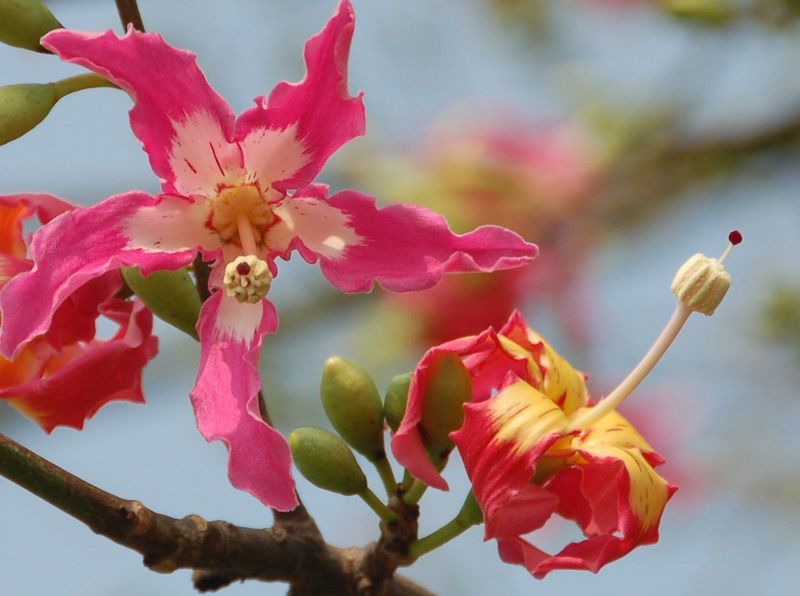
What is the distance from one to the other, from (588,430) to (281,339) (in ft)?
9.38

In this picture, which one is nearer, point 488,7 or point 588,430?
point 588,430

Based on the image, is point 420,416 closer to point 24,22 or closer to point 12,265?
point 12,265

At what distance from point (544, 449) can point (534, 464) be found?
0.02 m

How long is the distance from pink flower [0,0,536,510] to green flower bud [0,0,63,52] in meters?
0.13

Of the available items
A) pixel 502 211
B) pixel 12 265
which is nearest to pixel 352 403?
pixel 12 265

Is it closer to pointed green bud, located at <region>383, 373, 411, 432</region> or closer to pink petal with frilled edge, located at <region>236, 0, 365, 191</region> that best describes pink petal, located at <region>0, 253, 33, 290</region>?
pink petal with frilled edge, located at <region>236, 0, 365, 191</region>

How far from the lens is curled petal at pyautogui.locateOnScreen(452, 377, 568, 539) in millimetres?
1871

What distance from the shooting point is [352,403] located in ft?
6.64

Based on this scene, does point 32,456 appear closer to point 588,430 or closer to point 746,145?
point 588,430

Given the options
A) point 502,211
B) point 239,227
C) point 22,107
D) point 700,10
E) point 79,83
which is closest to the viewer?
point 22,107

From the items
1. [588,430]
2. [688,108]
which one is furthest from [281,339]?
[588,430]

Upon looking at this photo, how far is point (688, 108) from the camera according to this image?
4383 mm

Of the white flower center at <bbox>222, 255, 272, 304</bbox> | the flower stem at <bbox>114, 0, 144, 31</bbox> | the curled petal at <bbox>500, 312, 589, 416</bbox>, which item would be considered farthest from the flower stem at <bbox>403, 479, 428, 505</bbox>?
the flower stem at <bbox>114, 0, 144, 31</bbox>

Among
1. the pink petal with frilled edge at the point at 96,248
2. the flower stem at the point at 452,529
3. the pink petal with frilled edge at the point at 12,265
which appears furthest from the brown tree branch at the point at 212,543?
the pink petal with frilled edge at the point at 12,265
